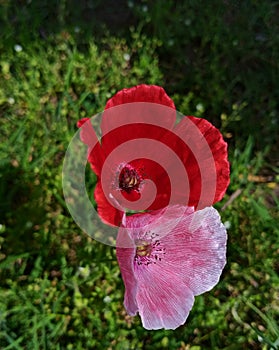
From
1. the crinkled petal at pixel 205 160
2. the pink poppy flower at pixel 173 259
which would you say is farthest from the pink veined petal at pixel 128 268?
the crinkled petal at pixel 205 160

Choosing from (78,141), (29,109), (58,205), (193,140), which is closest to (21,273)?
(58,205)

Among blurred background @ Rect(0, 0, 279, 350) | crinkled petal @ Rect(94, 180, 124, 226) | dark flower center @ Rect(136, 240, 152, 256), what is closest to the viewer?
crinkled petal @ Rect(94, 180, 124, 226)

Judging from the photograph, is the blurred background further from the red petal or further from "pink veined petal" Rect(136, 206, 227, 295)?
the red petal

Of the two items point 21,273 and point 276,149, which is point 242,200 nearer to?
point 276,149

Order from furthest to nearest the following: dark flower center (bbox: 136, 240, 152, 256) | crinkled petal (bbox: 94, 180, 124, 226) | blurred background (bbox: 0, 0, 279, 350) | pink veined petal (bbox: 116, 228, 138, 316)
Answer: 1. blurred background (bbox: 0, 0, 279, 350)
2. dark flower center (bbox: 136, 240, 152, 256)
3. crinkled petal (bbox: 94, 180, 124, 226)
4. pink veined petal (bbox: 116, 228, 138, 316)

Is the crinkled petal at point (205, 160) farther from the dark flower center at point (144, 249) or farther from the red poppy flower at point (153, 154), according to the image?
the dark flower center at point (144, 249)

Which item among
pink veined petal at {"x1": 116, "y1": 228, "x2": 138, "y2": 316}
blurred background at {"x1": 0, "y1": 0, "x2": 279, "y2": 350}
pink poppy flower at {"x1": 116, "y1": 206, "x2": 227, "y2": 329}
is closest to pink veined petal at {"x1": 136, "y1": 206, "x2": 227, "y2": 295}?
pink poppy flower at {"x1": 116, "y1": 206, "x2": 227, "y2": 329}

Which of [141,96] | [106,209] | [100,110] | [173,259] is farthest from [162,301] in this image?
[100,110]
